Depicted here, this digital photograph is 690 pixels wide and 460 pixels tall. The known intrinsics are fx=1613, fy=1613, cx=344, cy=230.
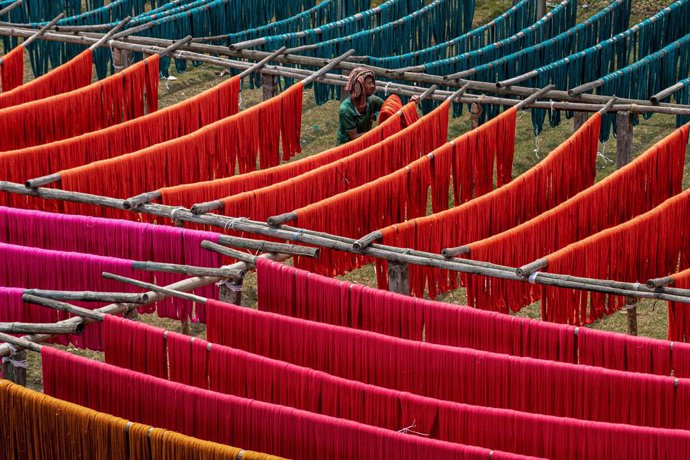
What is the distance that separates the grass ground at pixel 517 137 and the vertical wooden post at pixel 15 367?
388 cm

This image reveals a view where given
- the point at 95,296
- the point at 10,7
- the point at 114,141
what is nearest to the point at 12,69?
the point at 10,7

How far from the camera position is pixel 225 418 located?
35.7ft

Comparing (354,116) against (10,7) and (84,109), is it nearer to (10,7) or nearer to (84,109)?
(84,109)

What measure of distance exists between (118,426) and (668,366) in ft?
12.5

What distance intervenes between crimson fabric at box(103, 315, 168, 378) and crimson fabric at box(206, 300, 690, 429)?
1.85 feet

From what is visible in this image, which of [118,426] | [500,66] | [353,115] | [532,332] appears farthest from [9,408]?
[500,66]

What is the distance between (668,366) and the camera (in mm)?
11234

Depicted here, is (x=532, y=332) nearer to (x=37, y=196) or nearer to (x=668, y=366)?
(x=668, y=366)

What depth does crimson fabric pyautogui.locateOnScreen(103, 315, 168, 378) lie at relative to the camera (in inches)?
453

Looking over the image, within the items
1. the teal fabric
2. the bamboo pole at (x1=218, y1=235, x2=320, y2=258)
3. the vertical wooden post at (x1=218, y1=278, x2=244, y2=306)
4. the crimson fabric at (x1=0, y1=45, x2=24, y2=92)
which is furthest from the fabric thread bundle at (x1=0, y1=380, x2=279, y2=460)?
the teal fabric

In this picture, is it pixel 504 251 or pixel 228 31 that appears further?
pixel 228 31

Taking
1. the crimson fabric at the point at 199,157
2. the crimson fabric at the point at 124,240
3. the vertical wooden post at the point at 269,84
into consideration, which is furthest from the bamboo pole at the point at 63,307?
the vertical wooden post at the point at 269,84

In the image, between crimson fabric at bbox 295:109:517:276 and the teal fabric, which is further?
the teal fabric

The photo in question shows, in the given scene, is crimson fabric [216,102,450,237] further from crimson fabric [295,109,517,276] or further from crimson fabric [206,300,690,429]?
crimson fabric [206,300,690,429]
